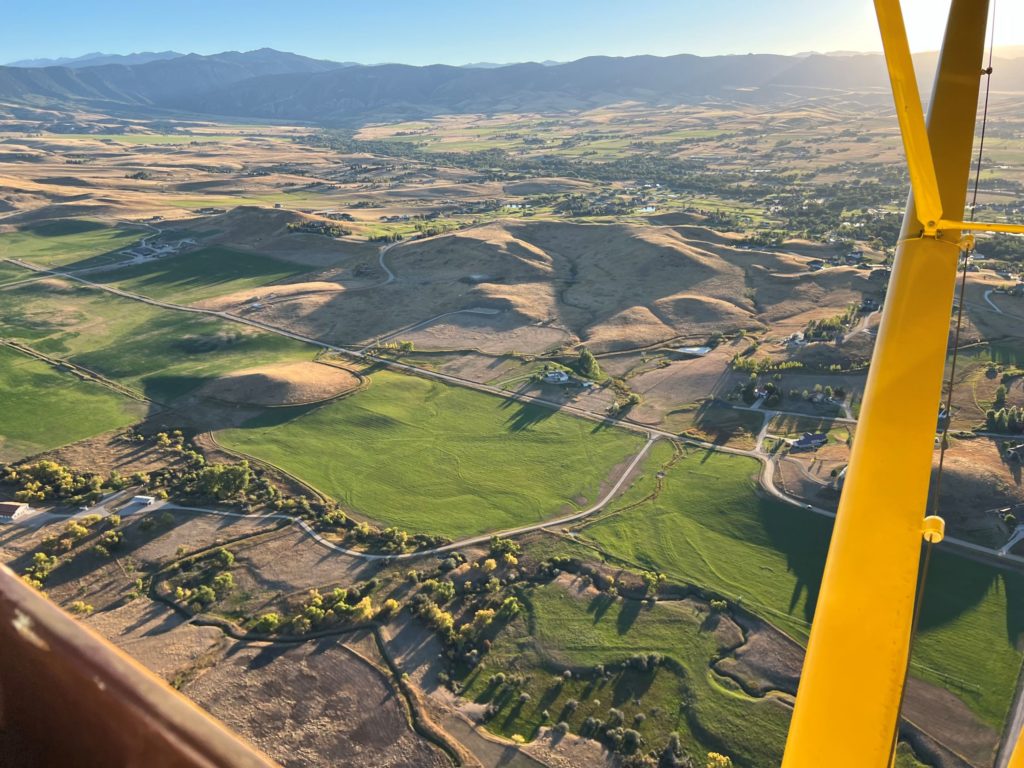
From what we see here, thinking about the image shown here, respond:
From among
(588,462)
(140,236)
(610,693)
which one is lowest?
(610,693)

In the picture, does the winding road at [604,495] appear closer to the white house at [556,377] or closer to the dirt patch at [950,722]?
the dirt patch at [950,722]

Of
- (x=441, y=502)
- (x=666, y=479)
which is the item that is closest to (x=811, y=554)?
(x=666, y=479)

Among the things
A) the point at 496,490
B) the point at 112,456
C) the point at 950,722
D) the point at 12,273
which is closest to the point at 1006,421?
the point at 950,722

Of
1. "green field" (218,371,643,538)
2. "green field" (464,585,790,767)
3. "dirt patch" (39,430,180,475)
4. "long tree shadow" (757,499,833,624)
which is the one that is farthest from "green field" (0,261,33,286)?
"long tree shadow" (757,499,833,624)

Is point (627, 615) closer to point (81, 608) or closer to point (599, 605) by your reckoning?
point (599, 605)

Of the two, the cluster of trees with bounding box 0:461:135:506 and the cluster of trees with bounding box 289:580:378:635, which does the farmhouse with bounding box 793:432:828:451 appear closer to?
the cluster of trees with bounding box 289:580:378:635

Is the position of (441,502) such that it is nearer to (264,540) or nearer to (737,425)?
(264,540)
